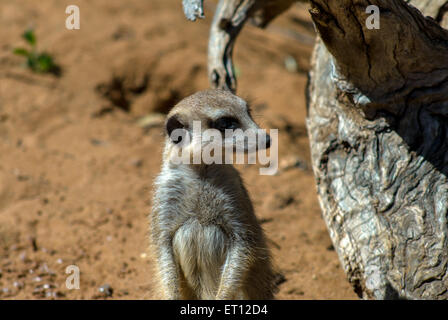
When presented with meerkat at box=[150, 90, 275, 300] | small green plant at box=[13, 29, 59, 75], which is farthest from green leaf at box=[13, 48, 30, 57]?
meerkat at box=[150, 90, 275, 300]

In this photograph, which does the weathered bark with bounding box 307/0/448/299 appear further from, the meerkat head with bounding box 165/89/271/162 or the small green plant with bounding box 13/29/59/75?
the small green plant with bounding box 13/29/59/75

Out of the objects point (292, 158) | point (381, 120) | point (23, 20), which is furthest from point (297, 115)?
point (23, 20)

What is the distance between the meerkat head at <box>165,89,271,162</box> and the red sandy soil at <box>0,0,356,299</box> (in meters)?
0.56

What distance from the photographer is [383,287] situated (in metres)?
2.85

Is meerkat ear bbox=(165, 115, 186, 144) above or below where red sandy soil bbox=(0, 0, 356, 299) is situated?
above

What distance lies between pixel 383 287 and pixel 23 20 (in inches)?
232

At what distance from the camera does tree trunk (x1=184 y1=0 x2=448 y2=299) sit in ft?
8.83

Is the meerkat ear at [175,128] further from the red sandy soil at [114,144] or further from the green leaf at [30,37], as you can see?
the green leaf at [30,37]

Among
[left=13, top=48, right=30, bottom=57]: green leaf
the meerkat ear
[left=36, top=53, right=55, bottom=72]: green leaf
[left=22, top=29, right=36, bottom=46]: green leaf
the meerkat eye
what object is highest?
the meerkat eye

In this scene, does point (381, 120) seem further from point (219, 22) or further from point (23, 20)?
point (23, 20)

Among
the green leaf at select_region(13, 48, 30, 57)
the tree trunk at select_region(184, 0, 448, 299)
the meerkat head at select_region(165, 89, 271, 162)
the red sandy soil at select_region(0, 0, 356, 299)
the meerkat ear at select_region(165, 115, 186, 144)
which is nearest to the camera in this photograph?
the tree trunk at select_region(184, 0, 448, 299)

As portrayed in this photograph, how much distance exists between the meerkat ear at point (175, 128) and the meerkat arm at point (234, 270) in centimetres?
72

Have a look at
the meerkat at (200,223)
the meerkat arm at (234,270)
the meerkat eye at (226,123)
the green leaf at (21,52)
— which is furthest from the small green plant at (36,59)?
the meerkat arm at (234,270)

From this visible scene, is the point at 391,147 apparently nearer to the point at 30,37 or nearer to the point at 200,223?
the point at 200,223
